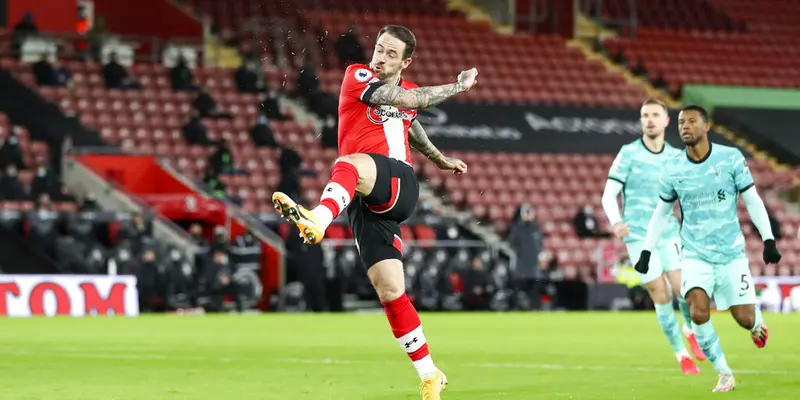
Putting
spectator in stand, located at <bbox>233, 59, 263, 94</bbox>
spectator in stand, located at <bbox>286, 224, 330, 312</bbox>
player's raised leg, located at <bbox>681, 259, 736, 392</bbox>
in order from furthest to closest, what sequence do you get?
1. spectator in stand, located at <bbox>233, 59, 263, 94</bbox>
2. spectator in stand, located at <bbox>286, 224, 330, 312</bbox>
3. player's raised leg, located at <bbox>681, 259, 736, 392</bbox>

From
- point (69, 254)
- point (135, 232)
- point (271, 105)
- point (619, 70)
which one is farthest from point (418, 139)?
point (619, 70)

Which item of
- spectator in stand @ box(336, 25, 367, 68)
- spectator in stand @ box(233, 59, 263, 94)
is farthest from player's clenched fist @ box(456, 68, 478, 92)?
spectator in stand @ box(233, 59, 263, 94)

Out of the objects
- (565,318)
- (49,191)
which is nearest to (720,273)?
(565,318)

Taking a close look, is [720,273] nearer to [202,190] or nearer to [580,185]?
[202,190]

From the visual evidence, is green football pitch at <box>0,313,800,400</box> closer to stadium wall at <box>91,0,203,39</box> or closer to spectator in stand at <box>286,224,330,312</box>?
spectator in stand at <box>286,224,330,312</box>

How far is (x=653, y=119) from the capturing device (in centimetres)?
1256

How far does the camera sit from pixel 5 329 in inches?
722

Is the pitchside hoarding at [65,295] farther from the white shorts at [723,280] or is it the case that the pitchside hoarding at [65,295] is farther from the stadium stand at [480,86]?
the white shorts at [723,280]

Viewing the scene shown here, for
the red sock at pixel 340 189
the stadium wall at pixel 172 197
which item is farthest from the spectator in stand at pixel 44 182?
the red sock at pixel 340 189

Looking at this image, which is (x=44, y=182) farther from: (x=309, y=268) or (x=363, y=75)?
(x=363, y=75)

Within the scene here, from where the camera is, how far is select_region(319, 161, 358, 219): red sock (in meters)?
7.76

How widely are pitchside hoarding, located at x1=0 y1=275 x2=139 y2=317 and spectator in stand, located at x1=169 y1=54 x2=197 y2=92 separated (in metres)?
8.57

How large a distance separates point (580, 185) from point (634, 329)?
46.7ft

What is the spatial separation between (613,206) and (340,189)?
4833 millimetres
